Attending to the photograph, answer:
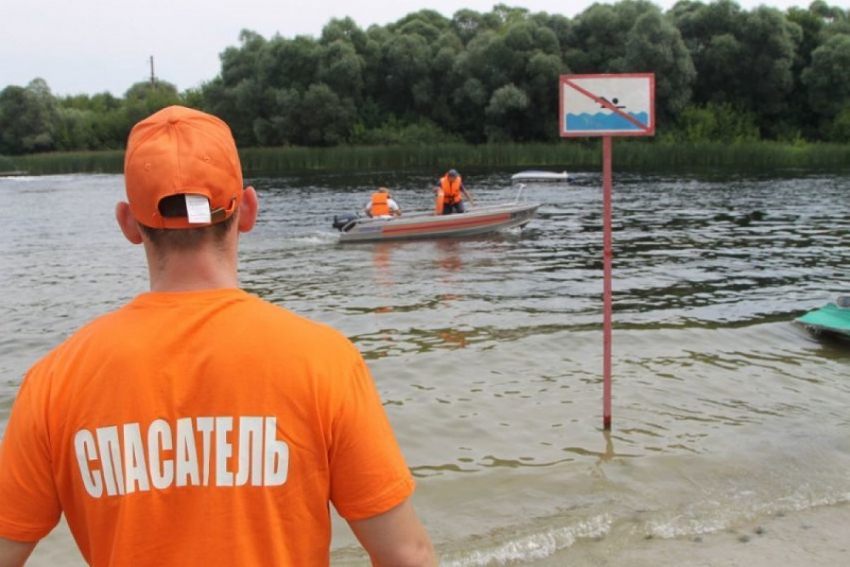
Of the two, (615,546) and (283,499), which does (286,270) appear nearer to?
(615,546)

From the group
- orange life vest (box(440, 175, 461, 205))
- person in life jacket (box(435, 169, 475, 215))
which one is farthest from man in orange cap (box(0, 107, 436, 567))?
orange life vest (box(440, 175, 461, 205))

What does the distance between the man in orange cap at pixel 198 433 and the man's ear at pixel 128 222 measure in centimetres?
11

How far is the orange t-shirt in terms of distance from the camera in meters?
1.60

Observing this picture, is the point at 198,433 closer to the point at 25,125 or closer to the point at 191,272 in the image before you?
the point at 191,272

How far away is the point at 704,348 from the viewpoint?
9992mm

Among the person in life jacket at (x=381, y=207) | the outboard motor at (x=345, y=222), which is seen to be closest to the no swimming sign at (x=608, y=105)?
the outboard motor at (x=345, y=222)

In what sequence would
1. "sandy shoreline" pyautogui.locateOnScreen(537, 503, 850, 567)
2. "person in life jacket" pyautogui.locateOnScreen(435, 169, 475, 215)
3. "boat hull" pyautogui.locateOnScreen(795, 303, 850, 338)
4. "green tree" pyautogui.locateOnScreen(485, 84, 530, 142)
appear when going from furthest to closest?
"green tree" pyautogui.locateOnScreen(485, 84, 530, 142) < "person in life jacket" pyautogui.locateOnScreen(435, 169, 475, 215) < "boat hull" pyautogui.locateOnScreen(795, 303, 850, 338) < "sandy shoreline" pyautogui.locateOnScreen(537, 503, 850, 567)

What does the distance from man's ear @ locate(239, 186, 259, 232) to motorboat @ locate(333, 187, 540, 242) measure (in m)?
19.2

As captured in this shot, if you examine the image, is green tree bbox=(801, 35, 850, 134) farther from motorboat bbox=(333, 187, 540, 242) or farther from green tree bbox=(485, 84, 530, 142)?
motorboat bbox=(333, 187, 540, 242)

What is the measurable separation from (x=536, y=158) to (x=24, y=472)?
49.1m

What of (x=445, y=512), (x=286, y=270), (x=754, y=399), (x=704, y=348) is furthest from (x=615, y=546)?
(x=286, y=270)

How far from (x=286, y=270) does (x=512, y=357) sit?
8729mm

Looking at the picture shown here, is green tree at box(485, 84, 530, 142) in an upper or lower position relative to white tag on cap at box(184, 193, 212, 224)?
upper

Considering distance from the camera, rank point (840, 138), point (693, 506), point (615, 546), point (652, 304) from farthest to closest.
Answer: point (840, 138) → point (652, 304) → point (693, 506) → point (615, 546)
